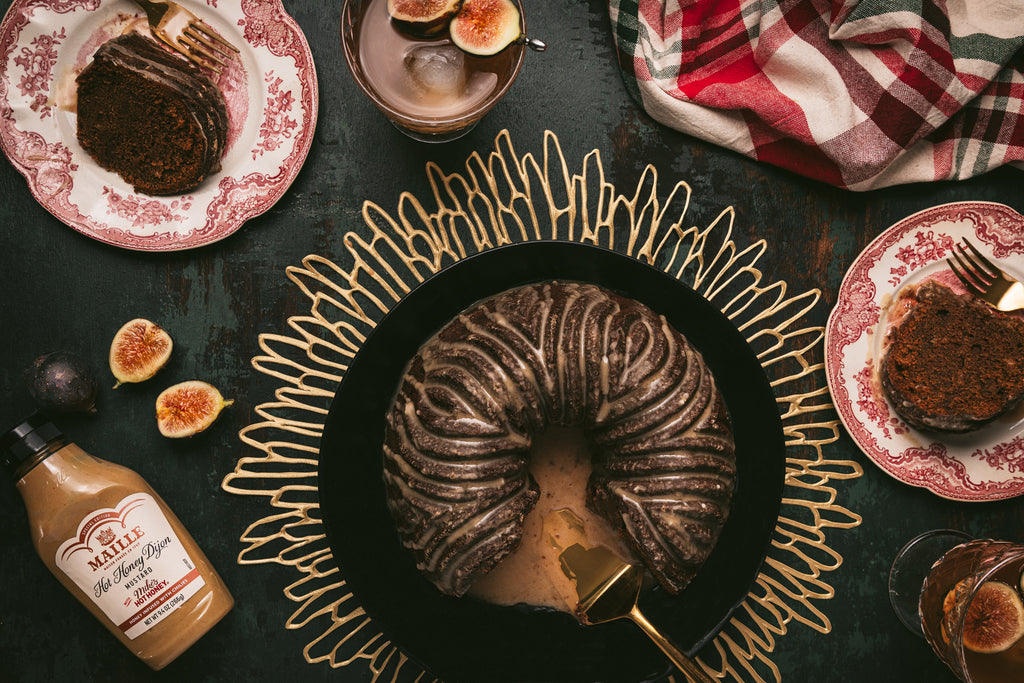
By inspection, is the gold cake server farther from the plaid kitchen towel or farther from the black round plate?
the plaid kitchen towel

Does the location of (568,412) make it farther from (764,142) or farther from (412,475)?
(764,142)

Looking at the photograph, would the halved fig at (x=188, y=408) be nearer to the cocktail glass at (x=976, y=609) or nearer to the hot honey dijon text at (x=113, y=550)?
the hot honey dijon text at (x=113, y=550)

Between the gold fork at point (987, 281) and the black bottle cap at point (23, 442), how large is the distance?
2950 mm

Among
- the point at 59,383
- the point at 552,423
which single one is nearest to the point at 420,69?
the point at 552,423

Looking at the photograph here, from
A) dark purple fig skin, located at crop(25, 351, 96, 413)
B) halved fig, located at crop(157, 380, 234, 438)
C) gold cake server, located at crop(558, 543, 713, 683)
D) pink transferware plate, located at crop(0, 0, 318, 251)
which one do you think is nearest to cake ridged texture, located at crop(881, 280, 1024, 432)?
gold cake server, located at crop(558, 543, 713, 683)

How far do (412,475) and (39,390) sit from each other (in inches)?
48.5

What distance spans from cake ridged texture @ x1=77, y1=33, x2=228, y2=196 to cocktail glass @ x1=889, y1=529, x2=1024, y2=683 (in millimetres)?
2666

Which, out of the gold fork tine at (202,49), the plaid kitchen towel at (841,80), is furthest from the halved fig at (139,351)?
the plaid kitchen towel at (841,80)

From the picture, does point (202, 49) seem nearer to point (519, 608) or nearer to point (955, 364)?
point (519, 608)

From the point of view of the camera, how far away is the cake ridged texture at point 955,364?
202cm

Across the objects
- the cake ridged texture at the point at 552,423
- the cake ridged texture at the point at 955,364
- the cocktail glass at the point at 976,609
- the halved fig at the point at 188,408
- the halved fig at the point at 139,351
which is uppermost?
the halved fig at the point at 139,351

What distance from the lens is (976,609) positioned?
1.89m

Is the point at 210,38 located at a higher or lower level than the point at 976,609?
higher

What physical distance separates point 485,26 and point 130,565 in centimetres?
195
